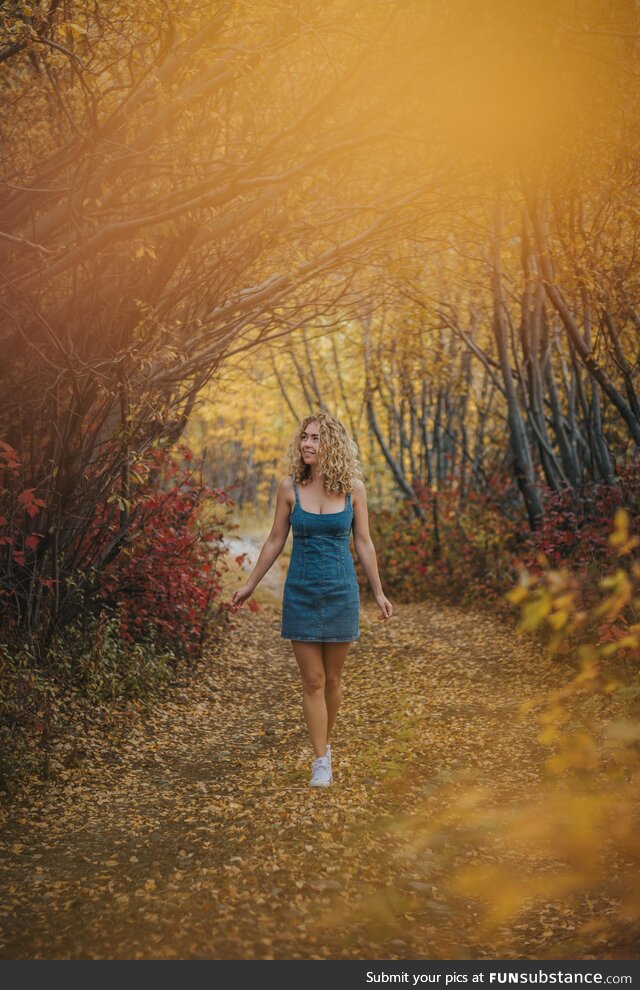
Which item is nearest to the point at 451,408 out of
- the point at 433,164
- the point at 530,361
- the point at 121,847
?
the point at 530,361

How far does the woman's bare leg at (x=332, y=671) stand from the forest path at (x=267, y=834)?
419mm

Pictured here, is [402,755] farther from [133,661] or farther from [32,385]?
[32,385]

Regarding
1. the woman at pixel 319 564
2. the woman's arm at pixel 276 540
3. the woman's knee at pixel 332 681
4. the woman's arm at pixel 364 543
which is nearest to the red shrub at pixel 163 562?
the woman's arm at pixel 276 540

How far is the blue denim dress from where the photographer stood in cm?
443

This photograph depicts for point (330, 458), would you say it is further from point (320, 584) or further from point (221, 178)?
point (221, 178)

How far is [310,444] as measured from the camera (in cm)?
449

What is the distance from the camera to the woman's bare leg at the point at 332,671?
4.50 m

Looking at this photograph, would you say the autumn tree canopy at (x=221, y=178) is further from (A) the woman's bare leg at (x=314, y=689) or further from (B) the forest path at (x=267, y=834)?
(A) the woman's bare leg at (x=314, y=689)

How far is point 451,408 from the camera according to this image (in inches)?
556

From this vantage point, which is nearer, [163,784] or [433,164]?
[163,784]

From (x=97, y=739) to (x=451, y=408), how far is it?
9.96 metres

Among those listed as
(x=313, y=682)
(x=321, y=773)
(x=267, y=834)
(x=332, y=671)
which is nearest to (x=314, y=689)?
(x=313, y=682)

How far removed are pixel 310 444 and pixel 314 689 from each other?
1.31 meters

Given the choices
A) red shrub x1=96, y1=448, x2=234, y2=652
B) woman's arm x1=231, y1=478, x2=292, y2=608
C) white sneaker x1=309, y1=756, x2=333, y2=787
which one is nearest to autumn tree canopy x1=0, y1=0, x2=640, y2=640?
red shrub x1=96, y1=448, x2=234, y2=652
